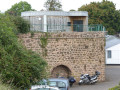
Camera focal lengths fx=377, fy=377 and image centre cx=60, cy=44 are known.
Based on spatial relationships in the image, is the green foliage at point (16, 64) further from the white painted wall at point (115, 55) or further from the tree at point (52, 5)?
the white painted wall at point (115, 55)

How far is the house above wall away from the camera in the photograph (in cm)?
2641

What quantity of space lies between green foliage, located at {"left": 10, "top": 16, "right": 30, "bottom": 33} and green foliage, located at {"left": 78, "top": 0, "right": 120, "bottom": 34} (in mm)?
35018

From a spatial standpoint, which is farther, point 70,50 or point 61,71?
point 61,71

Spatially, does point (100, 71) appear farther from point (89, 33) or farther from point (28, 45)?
point (28, 45)

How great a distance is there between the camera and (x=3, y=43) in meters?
14.3

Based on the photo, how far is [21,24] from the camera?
25.1 m

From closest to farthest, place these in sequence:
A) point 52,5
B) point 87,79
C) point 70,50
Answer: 1. point 87,79
2. point 70,50
3. point 52,5

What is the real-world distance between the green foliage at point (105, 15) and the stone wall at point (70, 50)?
33.5m

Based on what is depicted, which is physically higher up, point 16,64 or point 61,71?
point 16,64

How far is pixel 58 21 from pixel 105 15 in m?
33.8

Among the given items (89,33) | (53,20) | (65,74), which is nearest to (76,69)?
(65,74)

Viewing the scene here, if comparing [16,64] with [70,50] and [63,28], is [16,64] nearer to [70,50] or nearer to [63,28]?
[70,50]

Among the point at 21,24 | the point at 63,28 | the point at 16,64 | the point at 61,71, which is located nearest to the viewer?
the point at 16,64

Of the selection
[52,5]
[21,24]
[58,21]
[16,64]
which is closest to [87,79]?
[58,21]
